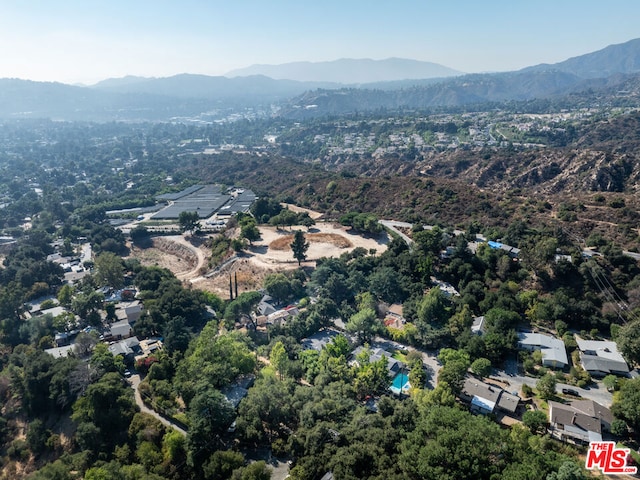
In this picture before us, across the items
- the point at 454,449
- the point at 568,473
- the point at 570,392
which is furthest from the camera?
the point at 570,392

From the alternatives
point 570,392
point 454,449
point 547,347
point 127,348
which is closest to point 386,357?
point 454,449

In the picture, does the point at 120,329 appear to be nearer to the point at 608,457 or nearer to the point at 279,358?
the point at 279,358

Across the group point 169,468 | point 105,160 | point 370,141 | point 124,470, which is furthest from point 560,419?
point 105,160

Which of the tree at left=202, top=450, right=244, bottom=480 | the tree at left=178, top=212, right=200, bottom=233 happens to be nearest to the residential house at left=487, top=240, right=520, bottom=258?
the tree at left=202, top=450, right=244, bottom=480

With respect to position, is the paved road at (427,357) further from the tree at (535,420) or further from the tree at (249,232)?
the tree at (249,232)

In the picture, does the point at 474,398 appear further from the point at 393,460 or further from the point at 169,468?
the point at 169,468

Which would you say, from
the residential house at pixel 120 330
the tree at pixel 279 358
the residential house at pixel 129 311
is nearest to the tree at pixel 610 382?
the tree at pixel 279 358
